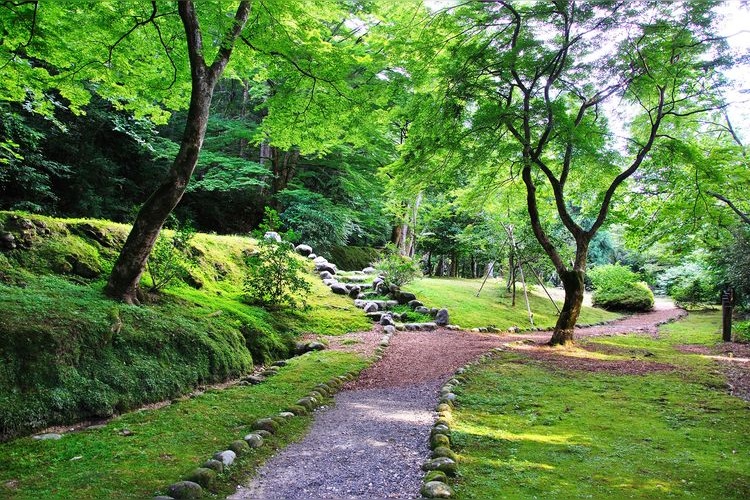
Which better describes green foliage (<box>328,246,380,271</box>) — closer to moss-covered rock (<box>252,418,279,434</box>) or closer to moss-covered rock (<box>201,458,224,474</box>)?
moss-covered rock (<box>252,418,279,434</box>)

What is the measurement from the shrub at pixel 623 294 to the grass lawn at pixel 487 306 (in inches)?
145

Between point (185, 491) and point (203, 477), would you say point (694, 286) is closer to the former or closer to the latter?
point (203, 477)

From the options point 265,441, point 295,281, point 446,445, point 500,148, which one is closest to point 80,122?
point 295,281

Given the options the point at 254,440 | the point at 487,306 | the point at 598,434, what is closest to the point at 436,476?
the point at 254,440

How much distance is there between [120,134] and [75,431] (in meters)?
14.1

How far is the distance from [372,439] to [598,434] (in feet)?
7.08

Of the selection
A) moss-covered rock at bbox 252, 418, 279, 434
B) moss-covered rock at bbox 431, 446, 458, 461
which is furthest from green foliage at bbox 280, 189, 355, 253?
moss-covered rock at bbox 431, 446, 458, 461

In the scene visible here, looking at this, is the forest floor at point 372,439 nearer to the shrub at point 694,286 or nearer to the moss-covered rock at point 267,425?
the moss-covered rock at point 267,425

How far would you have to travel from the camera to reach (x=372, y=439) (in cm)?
414

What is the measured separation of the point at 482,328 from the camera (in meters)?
12.4

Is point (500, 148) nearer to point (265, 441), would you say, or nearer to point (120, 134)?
point (265, 441)

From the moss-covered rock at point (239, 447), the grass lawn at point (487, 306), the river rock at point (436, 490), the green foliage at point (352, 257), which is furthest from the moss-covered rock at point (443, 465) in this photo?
the green foliage at point (352, 257)

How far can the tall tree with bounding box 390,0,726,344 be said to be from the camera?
7.69 meters

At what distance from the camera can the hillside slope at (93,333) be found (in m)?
3.85
